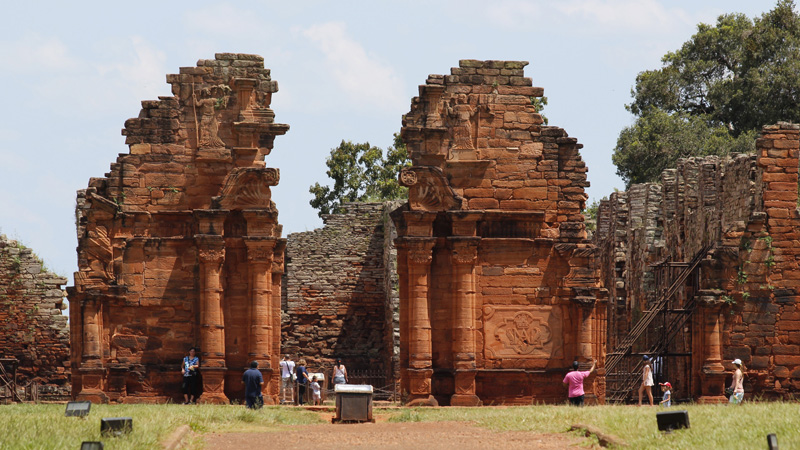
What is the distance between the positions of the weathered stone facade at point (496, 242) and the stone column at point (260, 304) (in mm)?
2586

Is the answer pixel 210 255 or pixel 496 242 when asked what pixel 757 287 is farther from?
pixel 210 255

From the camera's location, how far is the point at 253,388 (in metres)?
26.5

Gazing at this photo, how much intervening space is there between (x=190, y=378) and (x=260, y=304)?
1926mm

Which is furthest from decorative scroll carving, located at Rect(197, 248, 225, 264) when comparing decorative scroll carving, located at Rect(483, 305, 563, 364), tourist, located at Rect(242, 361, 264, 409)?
decorative scroll carving, located at Rect(483, 305, 563, 364)

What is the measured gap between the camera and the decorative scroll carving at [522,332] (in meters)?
29.2

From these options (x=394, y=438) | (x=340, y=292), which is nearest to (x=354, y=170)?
(x=340, y=292)

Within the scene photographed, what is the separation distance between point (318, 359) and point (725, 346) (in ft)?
43.9

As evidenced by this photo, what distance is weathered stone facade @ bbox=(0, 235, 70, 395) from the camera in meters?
36.2

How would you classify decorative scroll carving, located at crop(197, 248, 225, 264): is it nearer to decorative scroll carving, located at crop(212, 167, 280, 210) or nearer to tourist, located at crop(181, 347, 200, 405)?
decorative scroll carving, located at crop(212, 167, 280, 210)

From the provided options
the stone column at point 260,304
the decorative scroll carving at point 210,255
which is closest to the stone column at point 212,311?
the decorative scroll carving at point 210,255

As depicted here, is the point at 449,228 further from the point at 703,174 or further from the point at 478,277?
the point at 703,174

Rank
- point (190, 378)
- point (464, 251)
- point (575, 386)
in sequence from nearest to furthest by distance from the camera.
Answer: point (575, 386) < point (190, 378) < point (464, 251)

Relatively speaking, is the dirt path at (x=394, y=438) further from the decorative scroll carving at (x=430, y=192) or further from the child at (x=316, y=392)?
the child at (x=316, y=392)

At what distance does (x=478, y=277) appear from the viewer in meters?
29.3
